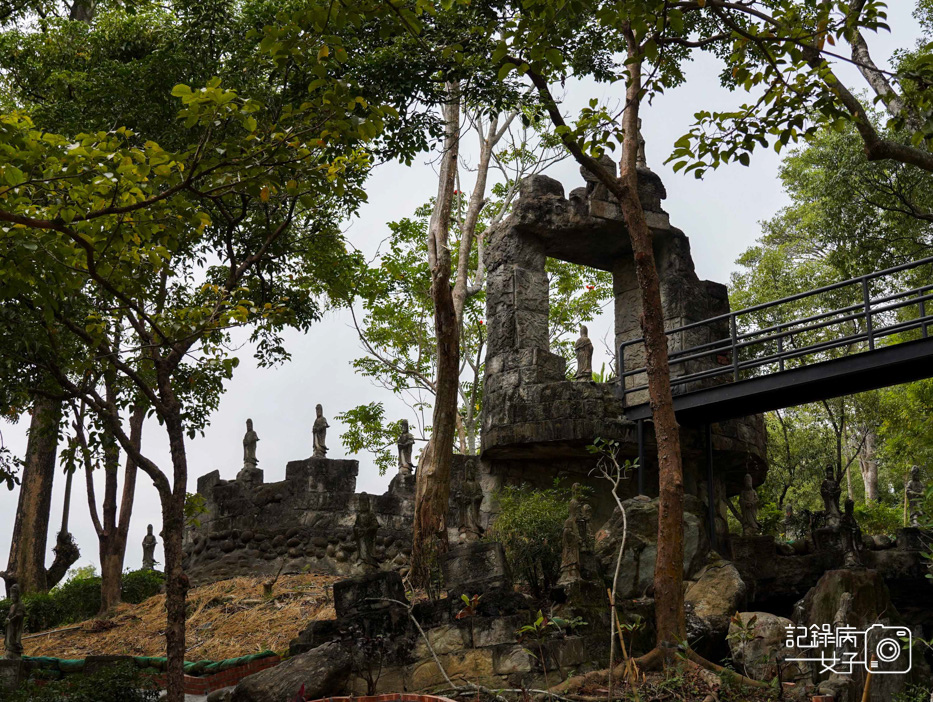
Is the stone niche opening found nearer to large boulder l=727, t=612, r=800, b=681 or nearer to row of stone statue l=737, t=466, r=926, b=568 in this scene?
row of stone statue l=737, t=466, r=926, b=568

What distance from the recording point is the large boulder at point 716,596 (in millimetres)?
9734

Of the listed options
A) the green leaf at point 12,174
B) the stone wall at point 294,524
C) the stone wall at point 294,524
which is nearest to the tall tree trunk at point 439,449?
the stone wall at point 294,524

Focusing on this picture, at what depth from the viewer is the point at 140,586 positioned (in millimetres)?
17656

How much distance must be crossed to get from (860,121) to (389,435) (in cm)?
1443

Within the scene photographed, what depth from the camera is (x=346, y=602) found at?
9.73 metres

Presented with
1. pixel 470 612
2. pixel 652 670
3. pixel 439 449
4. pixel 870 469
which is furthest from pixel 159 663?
pixel 870 469

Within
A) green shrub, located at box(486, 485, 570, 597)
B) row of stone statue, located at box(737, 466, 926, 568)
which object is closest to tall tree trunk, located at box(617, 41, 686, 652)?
green shrub, located at box(486, 485, 570, 597)

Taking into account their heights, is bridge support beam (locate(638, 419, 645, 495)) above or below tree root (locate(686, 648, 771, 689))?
above

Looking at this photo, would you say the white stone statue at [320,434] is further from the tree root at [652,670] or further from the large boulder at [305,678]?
the tree root at [652,670]

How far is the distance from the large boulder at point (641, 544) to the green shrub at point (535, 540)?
52 centimetres

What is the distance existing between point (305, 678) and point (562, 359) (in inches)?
259

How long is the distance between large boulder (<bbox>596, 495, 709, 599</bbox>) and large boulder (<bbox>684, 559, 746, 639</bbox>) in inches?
10.9

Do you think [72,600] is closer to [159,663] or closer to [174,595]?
[159,663]

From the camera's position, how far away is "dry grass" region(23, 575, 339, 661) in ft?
40.8
